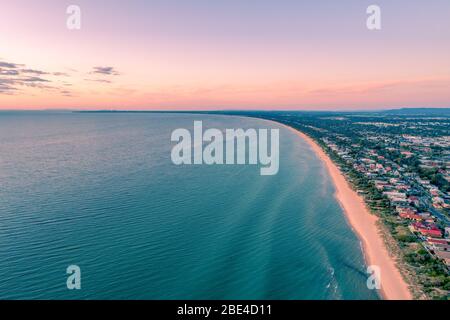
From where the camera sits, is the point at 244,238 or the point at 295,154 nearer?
the point at 244,238

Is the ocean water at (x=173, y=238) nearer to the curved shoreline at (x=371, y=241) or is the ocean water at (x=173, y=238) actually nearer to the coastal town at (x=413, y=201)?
the curved shoreline at (x=371, y=241)

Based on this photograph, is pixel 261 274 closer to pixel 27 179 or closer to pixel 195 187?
pixel 195 187

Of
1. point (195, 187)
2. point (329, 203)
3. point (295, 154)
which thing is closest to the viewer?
point (329, 203)

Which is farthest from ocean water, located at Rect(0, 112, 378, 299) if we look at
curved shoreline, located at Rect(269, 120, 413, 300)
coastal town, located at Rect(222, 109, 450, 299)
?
coastal town, located at Rect(222, 109, 450, 299)

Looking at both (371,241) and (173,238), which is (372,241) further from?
(173,238)

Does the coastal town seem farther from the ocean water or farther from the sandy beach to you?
the ocean water

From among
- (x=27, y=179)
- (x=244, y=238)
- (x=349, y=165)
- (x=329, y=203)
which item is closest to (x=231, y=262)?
(x=244, y=238)
